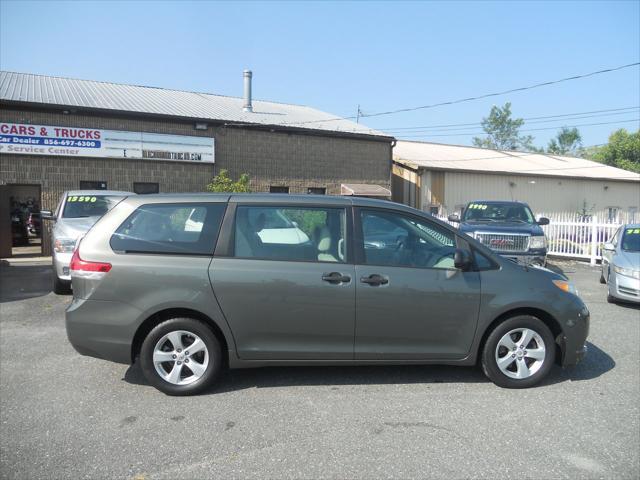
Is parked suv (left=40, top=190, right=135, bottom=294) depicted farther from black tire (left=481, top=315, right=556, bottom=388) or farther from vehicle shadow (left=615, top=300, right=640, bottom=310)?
vehicle shadow (left=615, top=300, right=640, bottom=310)

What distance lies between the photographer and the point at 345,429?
3.46 metres

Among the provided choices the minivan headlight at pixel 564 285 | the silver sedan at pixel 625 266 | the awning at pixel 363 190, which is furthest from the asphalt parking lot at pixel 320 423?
the awning at pixel 363 190

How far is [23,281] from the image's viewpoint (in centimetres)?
1013

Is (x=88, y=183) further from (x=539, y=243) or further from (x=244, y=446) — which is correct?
(x=244, y=446)

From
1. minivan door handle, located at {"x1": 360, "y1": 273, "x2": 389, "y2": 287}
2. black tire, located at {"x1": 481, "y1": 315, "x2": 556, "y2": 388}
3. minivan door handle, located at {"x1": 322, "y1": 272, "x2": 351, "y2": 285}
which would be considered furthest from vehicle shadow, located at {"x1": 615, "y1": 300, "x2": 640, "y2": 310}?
minivan door handle, located at {"x1": 322, "y1": 272, "x2": 351, "y2": 285}

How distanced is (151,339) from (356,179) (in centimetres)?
1811

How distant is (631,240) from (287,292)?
7.42m

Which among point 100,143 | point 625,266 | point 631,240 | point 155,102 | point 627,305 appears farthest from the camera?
point 155,102

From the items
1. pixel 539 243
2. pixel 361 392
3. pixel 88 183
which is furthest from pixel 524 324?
pixel 88 183

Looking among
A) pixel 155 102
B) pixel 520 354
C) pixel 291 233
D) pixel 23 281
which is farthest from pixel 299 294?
pixel 155 102

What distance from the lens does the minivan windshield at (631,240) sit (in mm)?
8345

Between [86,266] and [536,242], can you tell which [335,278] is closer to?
[86,266]

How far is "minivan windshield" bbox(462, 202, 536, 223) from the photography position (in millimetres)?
10688

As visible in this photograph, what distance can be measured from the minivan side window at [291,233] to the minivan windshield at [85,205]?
607cm
